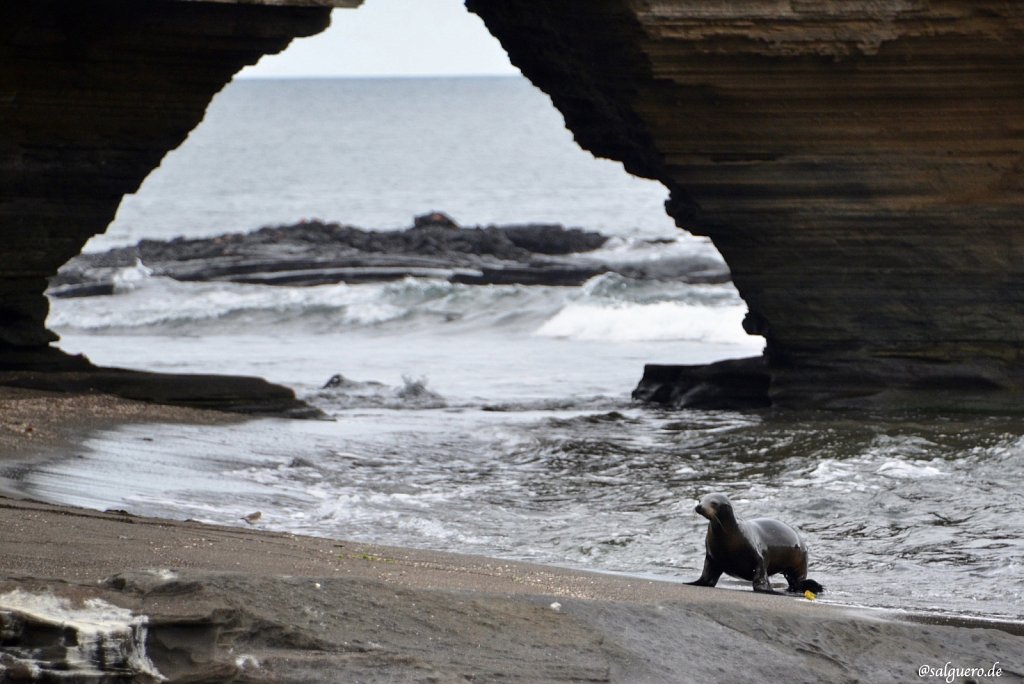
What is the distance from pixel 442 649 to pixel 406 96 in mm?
167812

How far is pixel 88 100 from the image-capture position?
11086mm

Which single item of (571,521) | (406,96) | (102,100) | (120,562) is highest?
(406,96)

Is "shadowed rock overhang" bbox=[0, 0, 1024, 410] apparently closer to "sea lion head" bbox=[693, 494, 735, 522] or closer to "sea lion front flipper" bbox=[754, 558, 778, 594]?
"sea lion head" bbox=[693, 494, 735, 522]

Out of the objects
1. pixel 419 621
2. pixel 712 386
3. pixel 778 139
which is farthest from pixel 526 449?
pixel 419 621

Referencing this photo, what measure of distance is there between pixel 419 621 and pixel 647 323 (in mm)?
17824

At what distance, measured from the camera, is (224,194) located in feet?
213

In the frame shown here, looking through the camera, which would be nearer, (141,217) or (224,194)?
(141,217)

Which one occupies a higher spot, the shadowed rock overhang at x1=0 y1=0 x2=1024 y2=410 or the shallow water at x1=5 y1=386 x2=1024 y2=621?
the shadowed rock overhang at x1=0 y1=0 x2=1024 y2=410

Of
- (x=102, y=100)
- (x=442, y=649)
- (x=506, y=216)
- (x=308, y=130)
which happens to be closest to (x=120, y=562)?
(x=442, y=649)

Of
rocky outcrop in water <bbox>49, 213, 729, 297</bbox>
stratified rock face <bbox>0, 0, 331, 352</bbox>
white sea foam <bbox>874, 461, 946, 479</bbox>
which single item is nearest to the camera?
white sea foam <bbox>874, 461, 946, 479</bbox>

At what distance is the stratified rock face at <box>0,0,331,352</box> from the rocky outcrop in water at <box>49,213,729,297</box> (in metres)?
14.6

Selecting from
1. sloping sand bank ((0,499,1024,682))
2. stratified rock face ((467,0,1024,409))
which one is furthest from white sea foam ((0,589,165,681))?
stratified rock face ((467,0,1024,409))

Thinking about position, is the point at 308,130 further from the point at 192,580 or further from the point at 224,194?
the point at 192,580

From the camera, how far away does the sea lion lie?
6.22 m
